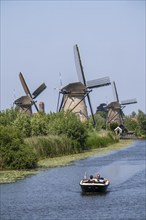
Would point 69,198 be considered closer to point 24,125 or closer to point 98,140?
point 24,125

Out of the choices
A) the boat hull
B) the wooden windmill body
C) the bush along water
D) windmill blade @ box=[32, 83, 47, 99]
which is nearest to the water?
the boat hull

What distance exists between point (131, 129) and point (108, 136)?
221 ft

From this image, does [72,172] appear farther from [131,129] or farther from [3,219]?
[131,129]

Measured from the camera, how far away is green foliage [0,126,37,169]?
51750 mm

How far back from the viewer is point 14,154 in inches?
2040

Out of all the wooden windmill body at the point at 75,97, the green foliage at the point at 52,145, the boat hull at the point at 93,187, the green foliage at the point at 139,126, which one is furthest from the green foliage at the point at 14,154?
the green foliage at the point at 139,126

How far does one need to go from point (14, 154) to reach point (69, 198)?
15.8 metres

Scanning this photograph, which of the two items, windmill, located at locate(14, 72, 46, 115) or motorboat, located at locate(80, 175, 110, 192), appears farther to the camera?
windmill, located at locate(14, 72, 46, 115)

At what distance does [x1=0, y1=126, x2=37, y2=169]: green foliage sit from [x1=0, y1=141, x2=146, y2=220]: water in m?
2.29

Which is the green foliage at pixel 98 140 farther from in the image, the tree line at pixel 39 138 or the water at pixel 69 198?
the water at pixel 69 198

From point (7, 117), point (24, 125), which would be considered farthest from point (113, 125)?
point (24, 125)

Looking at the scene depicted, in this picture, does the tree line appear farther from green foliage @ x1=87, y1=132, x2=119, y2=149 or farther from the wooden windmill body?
the wooden windmill body

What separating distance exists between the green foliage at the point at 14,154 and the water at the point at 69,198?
2292 millimetres

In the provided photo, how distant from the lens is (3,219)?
3002cm
